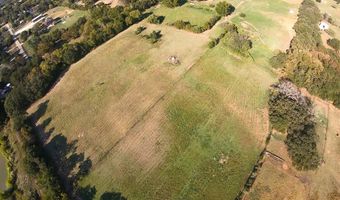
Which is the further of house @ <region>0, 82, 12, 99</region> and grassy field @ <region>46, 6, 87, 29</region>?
grassy field @ <region>46, 6, 87, 29</region>

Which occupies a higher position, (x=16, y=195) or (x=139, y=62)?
(x=139, y=62)

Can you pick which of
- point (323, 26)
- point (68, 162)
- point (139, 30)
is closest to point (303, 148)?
point (68, 162)

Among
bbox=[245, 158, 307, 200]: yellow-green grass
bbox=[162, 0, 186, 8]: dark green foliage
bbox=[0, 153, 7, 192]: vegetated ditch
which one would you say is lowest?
bbox=[0, 153, 7, 192]: vegetated ditch

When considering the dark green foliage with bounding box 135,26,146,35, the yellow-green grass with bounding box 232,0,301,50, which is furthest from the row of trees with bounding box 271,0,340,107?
the dark green foliage with bounding box 135,26,146,35

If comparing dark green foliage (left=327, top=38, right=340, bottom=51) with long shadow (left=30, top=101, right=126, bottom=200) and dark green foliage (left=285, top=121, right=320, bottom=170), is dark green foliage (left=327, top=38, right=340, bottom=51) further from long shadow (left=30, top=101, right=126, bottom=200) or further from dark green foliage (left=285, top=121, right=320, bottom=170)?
long shadow (left=30, top=101, right=126, bottom=200)

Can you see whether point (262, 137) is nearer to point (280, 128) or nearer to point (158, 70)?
point (280, 128)

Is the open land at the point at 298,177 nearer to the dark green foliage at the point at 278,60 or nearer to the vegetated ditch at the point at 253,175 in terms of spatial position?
the vegetated ditch at the point at 253,175

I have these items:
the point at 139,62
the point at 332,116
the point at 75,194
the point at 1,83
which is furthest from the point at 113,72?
the point at 332,116

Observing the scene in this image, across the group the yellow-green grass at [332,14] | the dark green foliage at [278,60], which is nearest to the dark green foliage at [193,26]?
the dark green foliage at [278,60]
